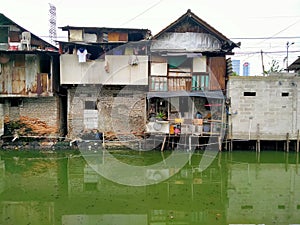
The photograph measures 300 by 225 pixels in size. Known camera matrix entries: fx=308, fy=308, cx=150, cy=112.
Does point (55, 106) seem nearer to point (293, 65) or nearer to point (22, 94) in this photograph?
point (22, 94)

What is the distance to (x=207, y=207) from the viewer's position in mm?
7684

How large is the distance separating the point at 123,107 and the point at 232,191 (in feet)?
25.7

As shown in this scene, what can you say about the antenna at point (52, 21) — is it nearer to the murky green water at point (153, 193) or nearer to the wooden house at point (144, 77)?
the wooden house at point (144, 77)

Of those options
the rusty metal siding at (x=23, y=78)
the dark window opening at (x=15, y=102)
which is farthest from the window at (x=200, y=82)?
the dark window opening at (x=15, y=102)

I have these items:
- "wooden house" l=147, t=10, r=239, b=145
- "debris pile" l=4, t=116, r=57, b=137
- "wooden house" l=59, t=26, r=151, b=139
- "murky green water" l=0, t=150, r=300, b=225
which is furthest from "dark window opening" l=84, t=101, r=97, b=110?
"murky green water" l=0, t=150, r=300, b=225

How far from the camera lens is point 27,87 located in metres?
14.7

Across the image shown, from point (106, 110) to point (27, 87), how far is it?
154 inches

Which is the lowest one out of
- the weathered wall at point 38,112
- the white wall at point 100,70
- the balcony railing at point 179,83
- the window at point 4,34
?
the weathered wall at point 38,112

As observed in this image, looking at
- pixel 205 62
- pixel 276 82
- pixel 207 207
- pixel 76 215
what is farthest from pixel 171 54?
pixel 76 215

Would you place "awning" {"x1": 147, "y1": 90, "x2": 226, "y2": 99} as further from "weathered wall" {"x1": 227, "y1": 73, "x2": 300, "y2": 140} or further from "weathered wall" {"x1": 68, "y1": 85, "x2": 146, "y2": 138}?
"weathered wall" {"x1": 68, "y1": 85, "x2": 146, "y2": 138}

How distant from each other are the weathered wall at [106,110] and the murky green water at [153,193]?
245cm

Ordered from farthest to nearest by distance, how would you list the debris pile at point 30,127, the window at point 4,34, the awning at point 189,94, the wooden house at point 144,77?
the window at point 4,34 → the debris pile at point 30,127 → the wooden house at point 144,77 → the awning at point 189,94

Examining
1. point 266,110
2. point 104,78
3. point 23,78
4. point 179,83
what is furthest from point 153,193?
point 23,78

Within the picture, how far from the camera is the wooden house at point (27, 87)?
14688 mm
